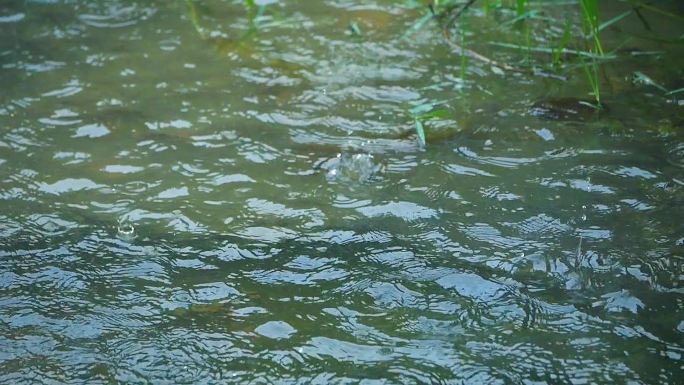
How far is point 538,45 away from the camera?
4.30m

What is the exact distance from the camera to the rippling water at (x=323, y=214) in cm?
241

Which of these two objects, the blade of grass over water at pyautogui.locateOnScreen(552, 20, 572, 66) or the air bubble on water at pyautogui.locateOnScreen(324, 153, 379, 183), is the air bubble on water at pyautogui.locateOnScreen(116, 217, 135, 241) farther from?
the blade of grass over water at pyautogui.locateOnScreen(552, 20, 572, 66)

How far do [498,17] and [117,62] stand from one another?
196 centimetres

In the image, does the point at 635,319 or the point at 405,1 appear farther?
the point at 405,1

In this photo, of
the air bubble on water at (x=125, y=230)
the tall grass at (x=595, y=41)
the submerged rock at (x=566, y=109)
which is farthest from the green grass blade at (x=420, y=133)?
the air bubble on water at (x=125, y=230)

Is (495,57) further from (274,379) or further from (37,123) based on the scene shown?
(274,379)

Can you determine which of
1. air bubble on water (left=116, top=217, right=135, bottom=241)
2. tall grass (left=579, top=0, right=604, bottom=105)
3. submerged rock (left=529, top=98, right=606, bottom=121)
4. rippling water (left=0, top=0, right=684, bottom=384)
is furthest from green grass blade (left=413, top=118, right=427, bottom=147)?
air bubble on water (left=116, top=217, right=135, bottom=241)

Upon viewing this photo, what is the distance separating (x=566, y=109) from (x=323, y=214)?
1.26 metres

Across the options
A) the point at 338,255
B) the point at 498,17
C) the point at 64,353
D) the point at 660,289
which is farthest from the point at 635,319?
the point at 498,17

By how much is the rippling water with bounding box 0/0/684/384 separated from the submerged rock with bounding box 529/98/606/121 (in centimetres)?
6

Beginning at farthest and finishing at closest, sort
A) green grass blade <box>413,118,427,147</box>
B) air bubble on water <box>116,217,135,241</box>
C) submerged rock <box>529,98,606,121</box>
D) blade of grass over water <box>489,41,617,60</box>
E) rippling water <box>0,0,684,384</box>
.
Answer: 1. blade of grass over water <box>489,41,617,60</box>
2. submerged rock <box>529,98,606,121</box>
3. green grass blade <box>413,118,427,147</box>
4. air bubble on water <box>116,217,135,241</box>
5. rippling water <box>0,0,684,384</box>

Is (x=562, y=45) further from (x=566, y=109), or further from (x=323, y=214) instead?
(x=323, y=214)

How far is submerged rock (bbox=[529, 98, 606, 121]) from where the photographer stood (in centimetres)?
366

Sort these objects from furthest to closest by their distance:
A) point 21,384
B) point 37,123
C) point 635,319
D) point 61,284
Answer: point 37,123 < point 61,284 < point 635,319 < point 21,384
